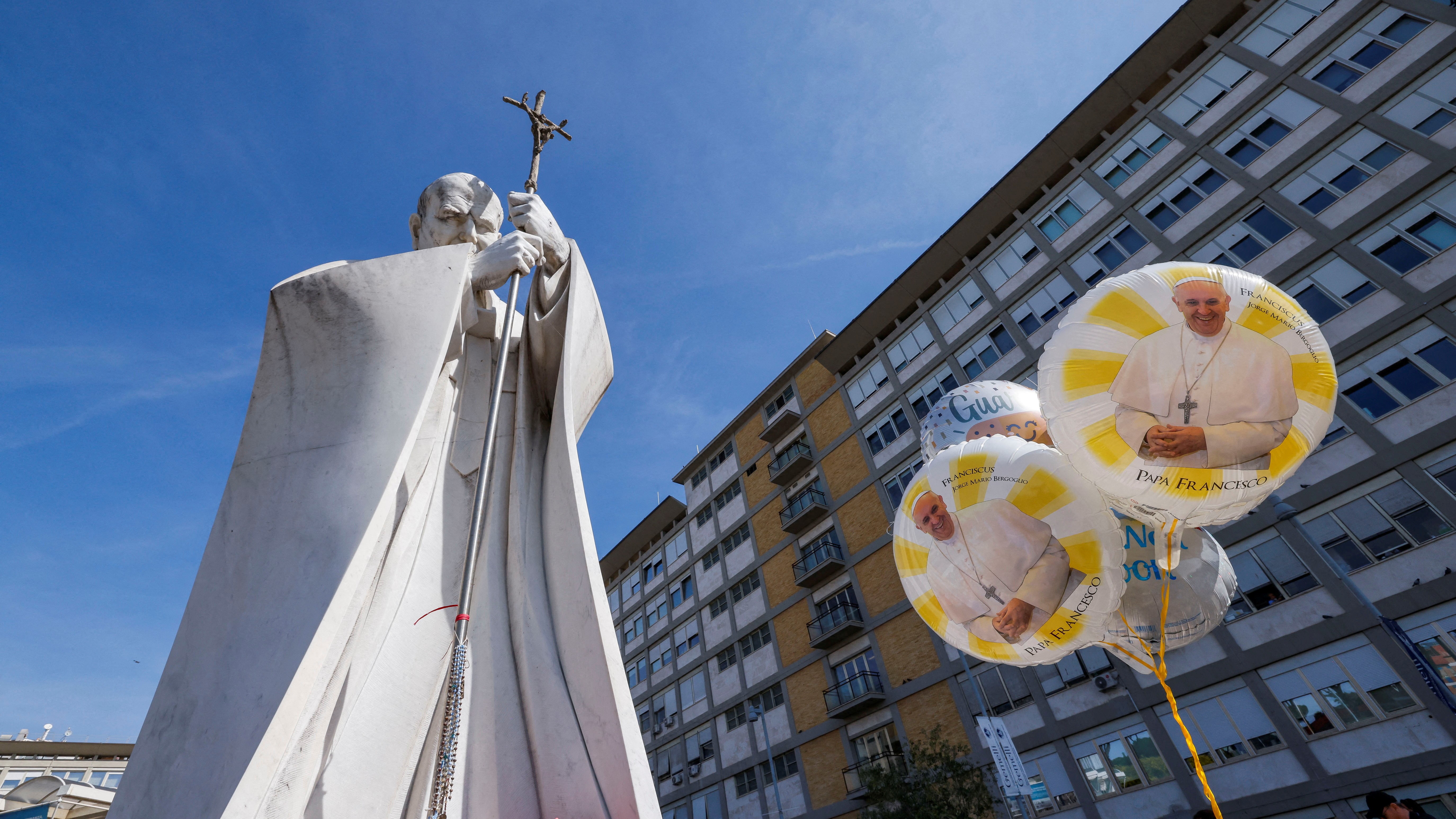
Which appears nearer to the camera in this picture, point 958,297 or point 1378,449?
point 1378,449

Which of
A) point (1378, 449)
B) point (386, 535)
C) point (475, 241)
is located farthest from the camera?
point (1378, 449)

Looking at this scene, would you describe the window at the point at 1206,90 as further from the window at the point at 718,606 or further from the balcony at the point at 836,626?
the window at the point at 718,606

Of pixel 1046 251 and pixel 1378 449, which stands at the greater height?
pixel 1046 251

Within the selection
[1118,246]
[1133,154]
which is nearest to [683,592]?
[1118,246]

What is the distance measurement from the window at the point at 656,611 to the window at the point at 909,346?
17.0 metres

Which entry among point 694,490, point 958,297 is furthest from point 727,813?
point 958,297

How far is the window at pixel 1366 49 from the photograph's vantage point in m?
18.3

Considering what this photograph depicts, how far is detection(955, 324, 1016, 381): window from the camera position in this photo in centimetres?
2425

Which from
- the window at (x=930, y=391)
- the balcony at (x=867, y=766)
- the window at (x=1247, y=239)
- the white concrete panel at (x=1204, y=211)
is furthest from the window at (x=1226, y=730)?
the white concrete panel at (x=1204, y=211)

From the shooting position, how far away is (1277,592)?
53.3 ft

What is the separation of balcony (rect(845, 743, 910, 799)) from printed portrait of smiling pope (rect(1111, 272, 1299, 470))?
708 inches

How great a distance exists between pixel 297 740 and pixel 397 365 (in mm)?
1893

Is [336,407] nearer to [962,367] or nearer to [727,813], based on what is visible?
[962,367]

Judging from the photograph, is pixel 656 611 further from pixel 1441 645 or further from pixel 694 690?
pixel 1441 645
